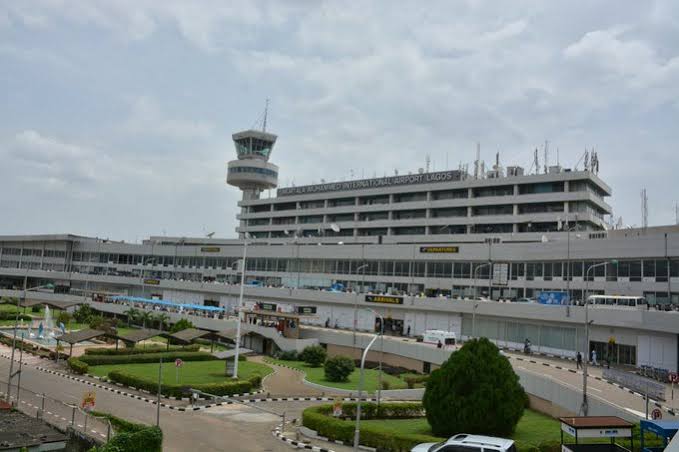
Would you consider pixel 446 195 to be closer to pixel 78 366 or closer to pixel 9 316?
pixel 78 366

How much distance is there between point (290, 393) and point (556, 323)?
28871 millimetres

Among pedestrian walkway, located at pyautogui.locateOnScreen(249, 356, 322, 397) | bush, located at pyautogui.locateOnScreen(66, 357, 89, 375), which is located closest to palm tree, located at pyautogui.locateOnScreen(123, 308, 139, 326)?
bush, located at pyautogui.locateOnScreen(66, 357, 89, 375)

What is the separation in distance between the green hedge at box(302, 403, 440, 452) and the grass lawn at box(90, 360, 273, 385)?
1609cm

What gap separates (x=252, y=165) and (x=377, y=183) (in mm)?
34444

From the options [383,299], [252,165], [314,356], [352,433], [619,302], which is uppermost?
[252,165]

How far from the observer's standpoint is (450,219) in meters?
97.2

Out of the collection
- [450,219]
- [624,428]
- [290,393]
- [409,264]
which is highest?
[450,219]

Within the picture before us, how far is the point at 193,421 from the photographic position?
34656 millimetres

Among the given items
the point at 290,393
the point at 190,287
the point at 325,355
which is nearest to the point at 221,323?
the point at 325,355

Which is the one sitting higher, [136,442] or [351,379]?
[136,442]

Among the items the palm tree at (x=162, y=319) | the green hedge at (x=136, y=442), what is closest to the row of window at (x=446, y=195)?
the palm tree at (x=162, y=319)

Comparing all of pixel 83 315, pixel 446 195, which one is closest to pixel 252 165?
pixel 446 195

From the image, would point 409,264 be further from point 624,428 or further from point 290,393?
point 624,428

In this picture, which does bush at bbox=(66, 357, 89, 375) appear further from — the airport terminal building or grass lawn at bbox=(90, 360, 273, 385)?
the airport terminal building
